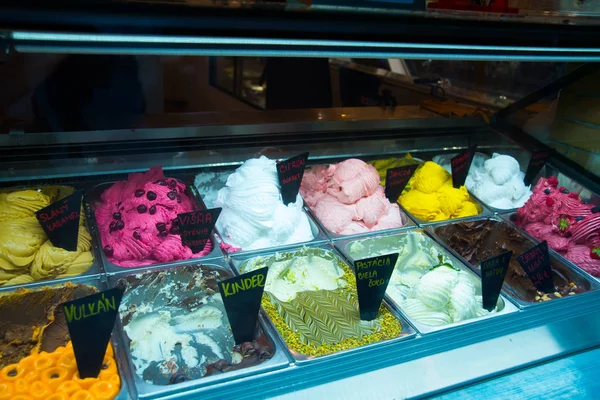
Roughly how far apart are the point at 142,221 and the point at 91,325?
0.87 meters

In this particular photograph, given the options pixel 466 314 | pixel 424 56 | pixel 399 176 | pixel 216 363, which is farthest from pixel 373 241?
pixel 216 363

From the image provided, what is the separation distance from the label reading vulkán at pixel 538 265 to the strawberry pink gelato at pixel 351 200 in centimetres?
72

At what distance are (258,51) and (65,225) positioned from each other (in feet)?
3.48

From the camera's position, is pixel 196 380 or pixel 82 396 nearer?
pixel 82 396

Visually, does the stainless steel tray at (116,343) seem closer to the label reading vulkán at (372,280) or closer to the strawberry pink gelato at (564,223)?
the label reading vulkán at (372,280)

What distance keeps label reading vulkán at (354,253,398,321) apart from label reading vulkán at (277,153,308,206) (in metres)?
0.77

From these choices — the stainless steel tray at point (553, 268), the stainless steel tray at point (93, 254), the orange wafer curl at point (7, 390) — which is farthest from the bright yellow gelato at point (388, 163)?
the orange wafer curl at point (7, 390)

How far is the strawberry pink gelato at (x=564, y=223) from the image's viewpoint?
8.49ft

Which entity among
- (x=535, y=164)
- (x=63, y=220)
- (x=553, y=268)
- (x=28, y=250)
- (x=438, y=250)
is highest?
(x=63, y=220)

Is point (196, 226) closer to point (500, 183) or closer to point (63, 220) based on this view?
point (63, 220)

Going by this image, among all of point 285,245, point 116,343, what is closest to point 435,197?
point 285,245

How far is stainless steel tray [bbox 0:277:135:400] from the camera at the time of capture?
1.50 m

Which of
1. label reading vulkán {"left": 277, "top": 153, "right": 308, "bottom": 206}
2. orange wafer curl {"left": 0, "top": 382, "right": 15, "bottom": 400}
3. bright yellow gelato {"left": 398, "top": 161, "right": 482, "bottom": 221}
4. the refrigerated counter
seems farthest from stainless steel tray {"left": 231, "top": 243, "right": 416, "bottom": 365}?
bright yellow gelato {"left": 398, "top": 161, "right": 482, "bottom": 221}

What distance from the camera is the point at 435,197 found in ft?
9.70
